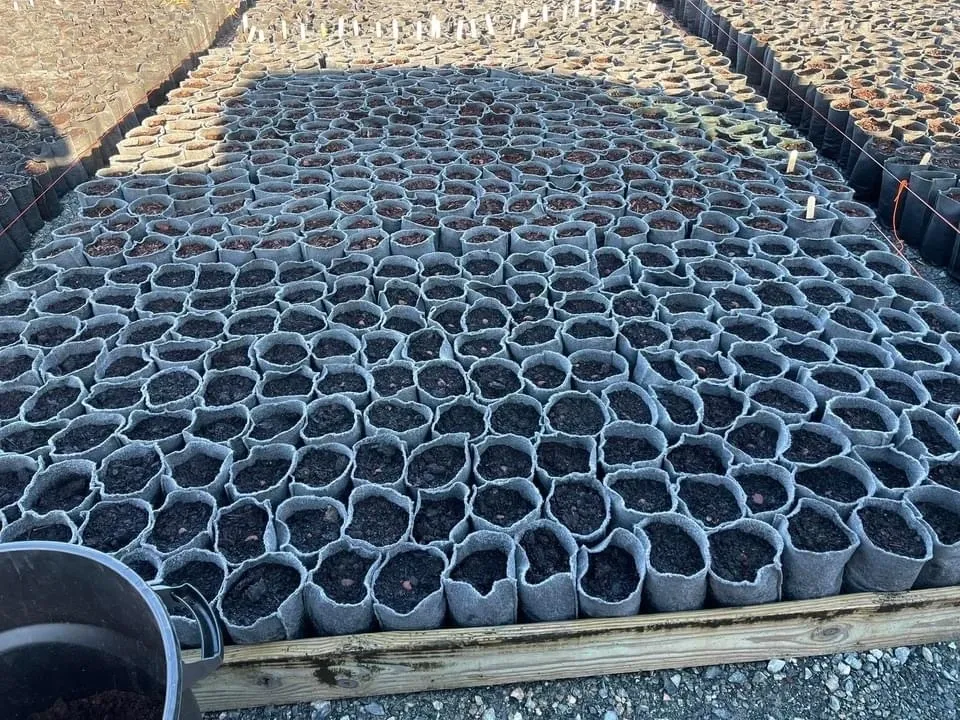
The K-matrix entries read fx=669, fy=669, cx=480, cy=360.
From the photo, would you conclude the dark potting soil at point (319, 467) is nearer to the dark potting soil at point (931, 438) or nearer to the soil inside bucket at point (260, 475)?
the soil inside bucket at point (260, 475)

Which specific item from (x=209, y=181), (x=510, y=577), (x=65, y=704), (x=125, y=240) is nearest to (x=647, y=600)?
(x=510, y=577)

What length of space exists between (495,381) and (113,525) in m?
2.12

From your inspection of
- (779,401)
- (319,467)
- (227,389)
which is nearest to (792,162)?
(779,401)

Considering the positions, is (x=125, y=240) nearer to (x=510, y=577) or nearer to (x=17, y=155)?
(x=17, y=155)

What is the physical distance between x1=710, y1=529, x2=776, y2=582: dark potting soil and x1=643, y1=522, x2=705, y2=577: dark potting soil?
0.08 m

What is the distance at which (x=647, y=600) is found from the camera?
2.89 m

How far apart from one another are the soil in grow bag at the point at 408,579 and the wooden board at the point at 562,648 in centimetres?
15

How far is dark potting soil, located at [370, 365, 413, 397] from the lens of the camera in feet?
13.0

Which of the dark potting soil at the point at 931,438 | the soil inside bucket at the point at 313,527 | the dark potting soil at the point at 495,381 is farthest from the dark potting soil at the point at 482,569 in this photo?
the dark potting soil at the point at 931,438

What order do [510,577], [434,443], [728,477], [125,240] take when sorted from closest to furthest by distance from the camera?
1. [510,577]
2. [728,477]
3. [434,443]
4. [125,240]

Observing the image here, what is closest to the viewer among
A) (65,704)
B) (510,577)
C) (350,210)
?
(65,704)

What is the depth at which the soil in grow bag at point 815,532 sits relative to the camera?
117 inches

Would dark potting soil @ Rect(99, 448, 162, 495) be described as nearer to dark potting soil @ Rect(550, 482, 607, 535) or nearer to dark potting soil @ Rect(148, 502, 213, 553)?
dark potting soil @ Rect(148, 502, 213, 553)

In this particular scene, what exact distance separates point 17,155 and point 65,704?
6.79m
